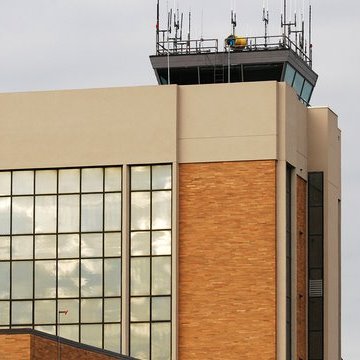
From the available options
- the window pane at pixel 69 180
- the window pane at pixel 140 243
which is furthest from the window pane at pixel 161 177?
the window pane at pixel 69 180

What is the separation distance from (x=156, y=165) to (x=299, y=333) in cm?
1209

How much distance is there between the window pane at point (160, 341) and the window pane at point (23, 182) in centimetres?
1081

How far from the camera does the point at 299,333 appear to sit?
346 ft

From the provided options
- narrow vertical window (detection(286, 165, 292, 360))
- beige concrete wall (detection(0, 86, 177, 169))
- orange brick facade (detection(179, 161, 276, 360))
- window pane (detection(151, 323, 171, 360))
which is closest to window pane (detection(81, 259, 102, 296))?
window pane (detection(151, 323, 171, 360))

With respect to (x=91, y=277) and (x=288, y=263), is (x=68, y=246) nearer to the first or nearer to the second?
(x=91, y=277)

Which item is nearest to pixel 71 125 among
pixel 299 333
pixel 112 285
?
pixel 112 285

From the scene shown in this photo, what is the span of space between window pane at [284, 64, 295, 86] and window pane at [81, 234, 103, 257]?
15764 mm

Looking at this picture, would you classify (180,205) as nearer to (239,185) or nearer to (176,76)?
(239,185)

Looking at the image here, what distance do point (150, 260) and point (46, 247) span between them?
20.7 ft

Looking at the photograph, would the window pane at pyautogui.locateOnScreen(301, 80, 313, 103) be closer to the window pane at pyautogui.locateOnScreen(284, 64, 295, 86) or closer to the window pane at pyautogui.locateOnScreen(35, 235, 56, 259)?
the window pane at pyautogui.locateOnScreen(284, 64, 295, 86)

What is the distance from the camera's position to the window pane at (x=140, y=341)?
335 feet

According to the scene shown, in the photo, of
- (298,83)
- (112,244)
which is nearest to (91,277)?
(112,244)

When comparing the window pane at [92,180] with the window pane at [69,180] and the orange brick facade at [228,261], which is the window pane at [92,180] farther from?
the orange brick facade at [228,261]

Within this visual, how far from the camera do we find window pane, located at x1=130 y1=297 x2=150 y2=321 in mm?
102750
